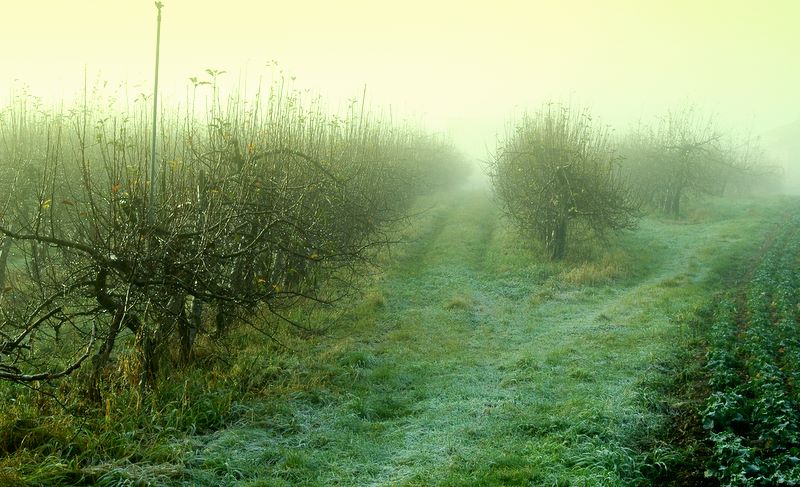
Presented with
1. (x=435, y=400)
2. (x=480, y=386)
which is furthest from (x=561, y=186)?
(x=435, y=400)

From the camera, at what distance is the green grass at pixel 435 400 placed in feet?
19.5

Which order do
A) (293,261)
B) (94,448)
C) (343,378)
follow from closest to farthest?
(94,448) < (343,378) < (293,261)

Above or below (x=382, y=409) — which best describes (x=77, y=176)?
above

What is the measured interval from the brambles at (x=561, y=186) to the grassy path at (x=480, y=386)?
2163 millimetres

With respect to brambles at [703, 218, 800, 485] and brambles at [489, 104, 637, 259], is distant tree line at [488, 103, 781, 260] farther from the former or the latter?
brambles at [703, 218, 800, 485]

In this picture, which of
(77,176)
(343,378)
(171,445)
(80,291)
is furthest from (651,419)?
(77,176)

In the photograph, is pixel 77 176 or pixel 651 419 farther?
pixel 77 176

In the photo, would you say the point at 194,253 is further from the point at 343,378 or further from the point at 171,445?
the point at 343,378

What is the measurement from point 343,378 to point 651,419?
14.6 feet

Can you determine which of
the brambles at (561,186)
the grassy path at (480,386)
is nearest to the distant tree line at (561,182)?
the brambles at (561,186)

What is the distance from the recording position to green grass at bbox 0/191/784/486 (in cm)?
595

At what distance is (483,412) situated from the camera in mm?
7766

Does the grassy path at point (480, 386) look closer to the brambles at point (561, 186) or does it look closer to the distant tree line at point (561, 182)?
the brambles at point (561, 186)

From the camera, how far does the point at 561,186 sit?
1897 centimetres
